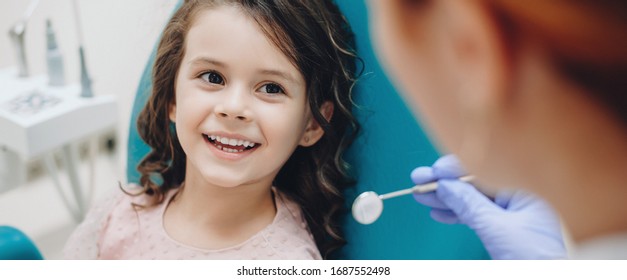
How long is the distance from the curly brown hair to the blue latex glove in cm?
17

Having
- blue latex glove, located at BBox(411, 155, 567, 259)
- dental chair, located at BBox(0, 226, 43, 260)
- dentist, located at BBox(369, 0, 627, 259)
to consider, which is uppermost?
dentist, located at BBox(369, 0, 627, 259)

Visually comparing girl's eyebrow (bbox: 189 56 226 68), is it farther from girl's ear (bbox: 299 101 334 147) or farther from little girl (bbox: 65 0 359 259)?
girl's ear (bbox: 299 101 334 147)

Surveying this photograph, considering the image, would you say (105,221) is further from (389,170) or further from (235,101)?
(389,170)

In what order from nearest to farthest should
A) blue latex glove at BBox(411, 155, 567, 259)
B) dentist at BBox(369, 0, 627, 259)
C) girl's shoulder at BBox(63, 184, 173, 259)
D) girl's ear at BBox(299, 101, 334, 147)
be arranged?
1. dentist at BBox(369, 0, 627, 259)
2. blue latex glove at BBox(411, 155, 567, 259)
3. girl's ear at BBox(299, 101, 334, 147)
4. girl's shoulder at BBox(63, 184, 173, 259)

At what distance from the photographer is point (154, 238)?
3.59ft

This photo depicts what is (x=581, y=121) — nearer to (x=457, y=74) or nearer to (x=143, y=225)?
(x=457, y=74)

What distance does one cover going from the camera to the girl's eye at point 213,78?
3.15 feet

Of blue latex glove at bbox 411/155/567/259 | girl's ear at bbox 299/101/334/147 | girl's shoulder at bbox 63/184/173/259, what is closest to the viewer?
blue latex glove at bbox 411/155/567/259

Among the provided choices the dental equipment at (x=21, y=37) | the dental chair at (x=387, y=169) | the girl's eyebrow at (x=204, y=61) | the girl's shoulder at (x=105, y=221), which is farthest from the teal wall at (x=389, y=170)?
the dental equipment at (x=21, y=37)

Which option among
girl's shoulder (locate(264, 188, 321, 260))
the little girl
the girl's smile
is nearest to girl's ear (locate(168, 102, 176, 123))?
the little girl

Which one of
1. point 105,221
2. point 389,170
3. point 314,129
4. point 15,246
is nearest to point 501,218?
point 389,170

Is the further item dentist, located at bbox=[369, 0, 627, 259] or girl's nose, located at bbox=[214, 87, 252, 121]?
girl's nose, located at bbox=[214, 87, 252, 121]

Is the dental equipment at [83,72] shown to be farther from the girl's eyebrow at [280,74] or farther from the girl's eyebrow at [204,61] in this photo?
the girl's eyebrow at [280,74]

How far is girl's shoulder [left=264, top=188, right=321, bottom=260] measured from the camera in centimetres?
105
